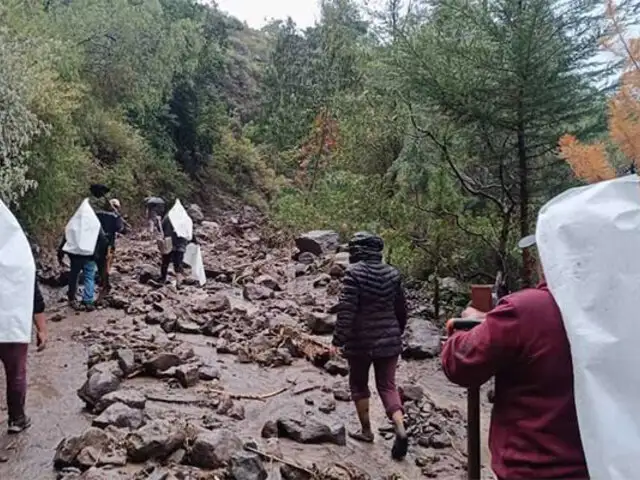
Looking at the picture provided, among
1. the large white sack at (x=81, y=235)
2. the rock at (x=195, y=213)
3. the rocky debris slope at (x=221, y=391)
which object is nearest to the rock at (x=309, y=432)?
the rocky debris slope at (x=221, y=391)

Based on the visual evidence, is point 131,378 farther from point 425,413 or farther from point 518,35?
point 518,35

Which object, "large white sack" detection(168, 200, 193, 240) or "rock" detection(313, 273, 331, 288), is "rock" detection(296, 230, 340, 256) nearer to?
"rock" detection(313, 273, 331, 288)

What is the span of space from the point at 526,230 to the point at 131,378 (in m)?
4.87

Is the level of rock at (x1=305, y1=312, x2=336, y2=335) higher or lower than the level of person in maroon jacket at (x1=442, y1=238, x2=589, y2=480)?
lower

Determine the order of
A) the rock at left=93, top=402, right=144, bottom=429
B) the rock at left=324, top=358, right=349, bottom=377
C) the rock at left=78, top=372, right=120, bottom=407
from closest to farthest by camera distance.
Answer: the rock at left=93, top=402, right=144, bottom=429 < the rock at left=78, top=372, right=120, bottom=407 < the rock at left=324, top=358, right=349, bottom=377

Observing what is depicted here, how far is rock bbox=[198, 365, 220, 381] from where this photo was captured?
258 inches

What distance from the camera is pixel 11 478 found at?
4266mm

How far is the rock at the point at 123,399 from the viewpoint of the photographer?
5.11 metres

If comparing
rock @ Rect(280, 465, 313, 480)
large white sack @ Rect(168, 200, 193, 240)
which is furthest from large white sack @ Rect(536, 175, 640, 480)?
large white sack @ Rect(168, 200, 193, 240)

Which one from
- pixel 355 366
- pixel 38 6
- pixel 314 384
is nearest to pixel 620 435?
pixel 355 366

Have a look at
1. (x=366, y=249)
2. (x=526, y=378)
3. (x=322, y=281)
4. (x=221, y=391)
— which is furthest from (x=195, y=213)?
(x=526, y=378)

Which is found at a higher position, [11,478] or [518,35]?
[518,35]

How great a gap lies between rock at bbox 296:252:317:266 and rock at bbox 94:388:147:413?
8.58 meters

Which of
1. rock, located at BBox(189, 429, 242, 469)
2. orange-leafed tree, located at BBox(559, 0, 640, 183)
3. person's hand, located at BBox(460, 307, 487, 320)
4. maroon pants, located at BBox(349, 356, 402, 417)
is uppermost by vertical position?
orange-leafed tree, located at BBox(559, 0, 640, 183)
